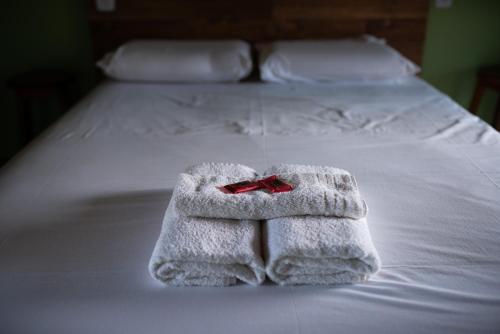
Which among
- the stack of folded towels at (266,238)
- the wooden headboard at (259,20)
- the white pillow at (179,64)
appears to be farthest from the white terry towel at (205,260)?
the wooden headboard at (259,20)

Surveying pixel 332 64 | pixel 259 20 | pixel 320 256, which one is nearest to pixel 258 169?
pixel 320 256

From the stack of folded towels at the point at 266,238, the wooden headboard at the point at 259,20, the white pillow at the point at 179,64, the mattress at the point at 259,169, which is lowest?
the mattress at the point at 259,169

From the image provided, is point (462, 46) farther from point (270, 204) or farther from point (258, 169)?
point (270, 204)

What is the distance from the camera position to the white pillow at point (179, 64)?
89.2 inches

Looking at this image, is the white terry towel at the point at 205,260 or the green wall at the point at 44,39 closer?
the white terry towel at the point at 205,260

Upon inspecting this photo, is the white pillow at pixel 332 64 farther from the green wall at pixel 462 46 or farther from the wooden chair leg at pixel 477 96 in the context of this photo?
the wooden chair leg at pixel 477 96

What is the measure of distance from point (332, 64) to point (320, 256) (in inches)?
60.2

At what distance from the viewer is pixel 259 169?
53.7 inches

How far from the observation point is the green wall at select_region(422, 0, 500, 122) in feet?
8.41

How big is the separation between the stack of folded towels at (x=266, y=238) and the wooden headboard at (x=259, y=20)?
171 cm

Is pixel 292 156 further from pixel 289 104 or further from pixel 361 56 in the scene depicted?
pixel 361 56

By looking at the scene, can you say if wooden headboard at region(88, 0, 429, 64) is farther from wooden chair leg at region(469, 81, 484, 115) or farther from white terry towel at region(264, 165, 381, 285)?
white terry towel at region(264, 165, 381, 285)

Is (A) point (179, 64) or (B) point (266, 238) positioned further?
(A) point (179, 64)

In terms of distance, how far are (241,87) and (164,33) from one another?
0.66 meters
